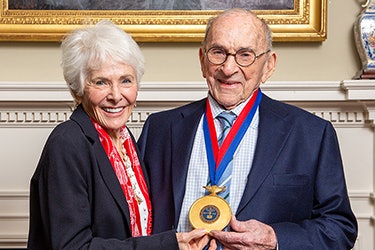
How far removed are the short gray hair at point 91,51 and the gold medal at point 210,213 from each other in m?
0.50

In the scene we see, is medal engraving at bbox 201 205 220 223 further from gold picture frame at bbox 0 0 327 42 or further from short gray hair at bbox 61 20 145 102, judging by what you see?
gold picture frame at bbox 0 0 327 42

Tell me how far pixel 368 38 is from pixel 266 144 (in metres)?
1.58

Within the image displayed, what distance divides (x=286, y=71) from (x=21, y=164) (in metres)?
1.55

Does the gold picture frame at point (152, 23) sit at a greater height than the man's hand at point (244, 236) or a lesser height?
greater

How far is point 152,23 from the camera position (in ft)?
12.5

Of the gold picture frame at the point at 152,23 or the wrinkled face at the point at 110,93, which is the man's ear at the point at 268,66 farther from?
the gold picture frame at the point at 152,23

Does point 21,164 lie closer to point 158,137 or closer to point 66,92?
point 66,92

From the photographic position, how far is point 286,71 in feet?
12.7

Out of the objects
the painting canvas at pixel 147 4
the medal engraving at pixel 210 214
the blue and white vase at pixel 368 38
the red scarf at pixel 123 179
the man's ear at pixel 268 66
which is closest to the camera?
the medal engraving at pixel 210 214

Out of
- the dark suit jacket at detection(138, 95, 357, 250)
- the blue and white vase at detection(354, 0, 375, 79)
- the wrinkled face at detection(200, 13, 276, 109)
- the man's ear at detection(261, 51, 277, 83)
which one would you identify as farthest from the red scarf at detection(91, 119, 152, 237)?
the blue and white vase at detection(354, 0, 375, 79)

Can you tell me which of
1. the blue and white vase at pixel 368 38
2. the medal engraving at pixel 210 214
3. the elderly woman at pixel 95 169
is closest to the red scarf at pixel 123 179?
the elderly woman at pixel 95 169

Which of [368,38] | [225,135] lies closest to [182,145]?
[225,135]

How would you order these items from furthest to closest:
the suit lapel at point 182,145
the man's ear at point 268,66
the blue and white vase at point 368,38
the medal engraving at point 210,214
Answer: the blue and white vase at point 368,38
the man's ear at point 268,66
the suit lapel at point 182,145
the medal engraving at point 210,214

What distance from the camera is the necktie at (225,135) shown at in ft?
7.61
